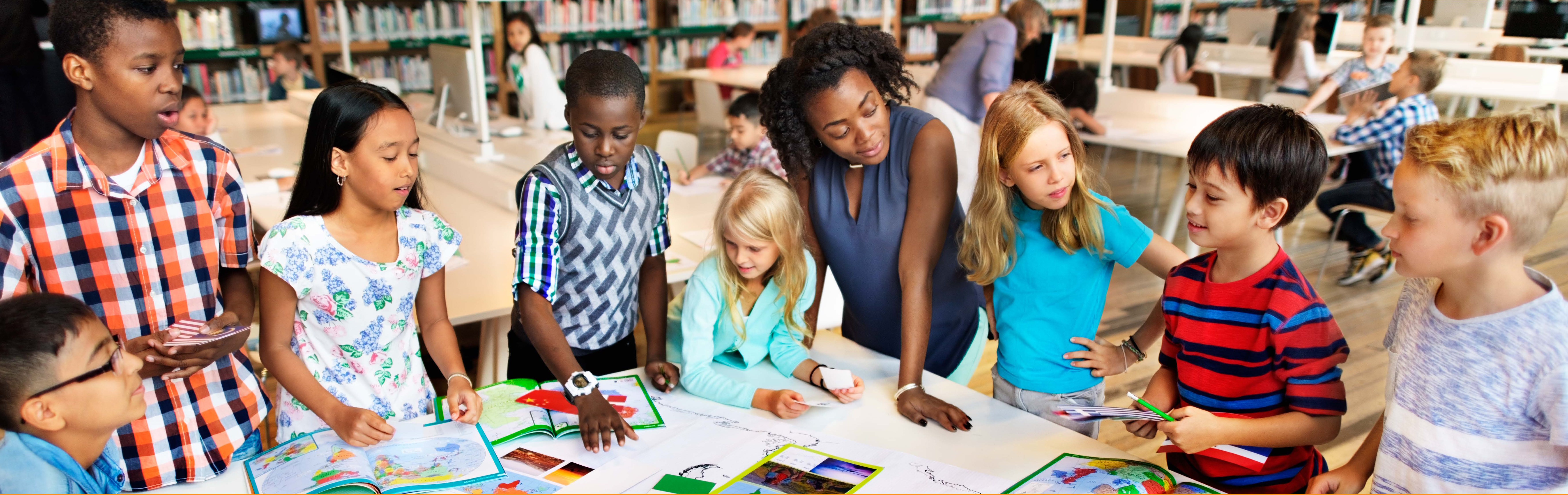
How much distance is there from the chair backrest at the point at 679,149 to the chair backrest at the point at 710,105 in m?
2.03

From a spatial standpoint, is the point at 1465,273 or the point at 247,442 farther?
the point at 247,442

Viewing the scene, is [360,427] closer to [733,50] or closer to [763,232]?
[763,232]

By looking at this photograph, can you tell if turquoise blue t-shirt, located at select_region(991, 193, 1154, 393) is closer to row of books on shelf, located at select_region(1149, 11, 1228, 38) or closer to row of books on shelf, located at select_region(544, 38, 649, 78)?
row of books on shelf, located at select_region(544, 38, 649, 78)

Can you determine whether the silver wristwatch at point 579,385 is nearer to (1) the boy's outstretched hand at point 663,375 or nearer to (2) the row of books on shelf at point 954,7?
(1) the boy's outstretched hand at point 663,375

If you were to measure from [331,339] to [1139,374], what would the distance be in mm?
2550

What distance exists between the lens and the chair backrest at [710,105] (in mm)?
6289

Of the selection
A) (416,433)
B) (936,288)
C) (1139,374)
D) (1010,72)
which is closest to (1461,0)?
(1010,72)

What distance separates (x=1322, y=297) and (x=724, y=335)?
341 centimetres

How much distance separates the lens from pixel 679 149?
163 inches

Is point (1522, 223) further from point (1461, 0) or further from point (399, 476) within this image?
point (1461, 0)

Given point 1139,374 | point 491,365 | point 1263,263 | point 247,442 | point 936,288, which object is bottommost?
point 1139,374

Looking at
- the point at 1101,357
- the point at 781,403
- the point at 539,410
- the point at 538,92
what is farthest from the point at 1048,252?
the point at 538,92

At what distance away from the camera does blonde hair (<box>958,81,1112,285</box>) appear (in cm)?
153

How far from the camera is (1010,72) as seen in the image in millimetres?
4320
